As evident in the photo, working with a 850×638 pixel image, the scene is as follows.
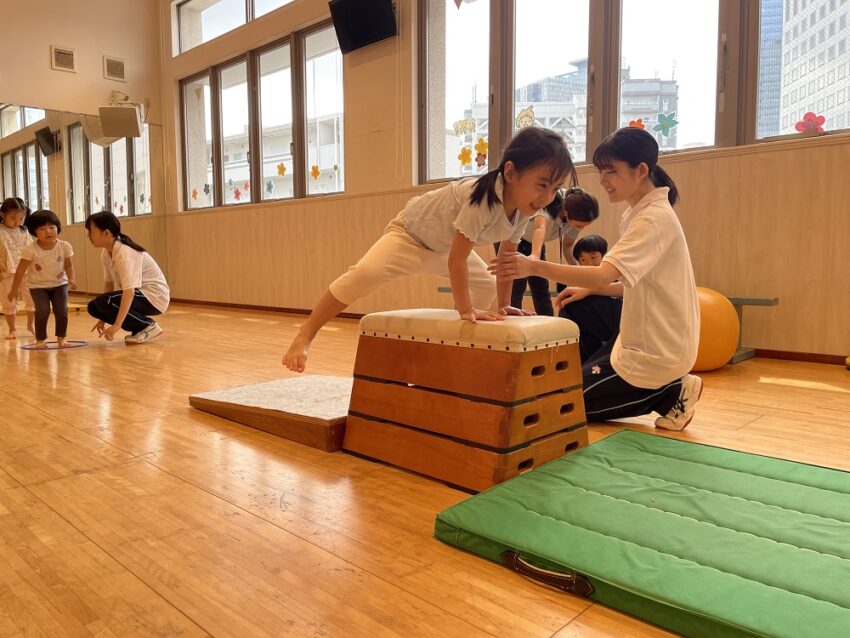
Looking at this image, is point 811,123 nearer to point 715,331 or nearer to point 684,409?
point 715,331

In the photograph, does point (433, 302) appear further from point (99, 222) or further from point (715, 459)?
point (715, 459)

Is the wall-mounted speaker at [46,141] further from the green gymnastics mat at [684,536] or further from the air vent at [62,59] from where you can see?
the green gymnastics mat at [684,536]

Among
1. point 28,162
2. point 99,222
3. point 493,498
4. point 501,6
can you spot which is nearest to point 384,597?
point 493,498

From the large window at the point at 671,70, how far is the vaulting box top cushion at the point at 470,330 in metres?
2.55

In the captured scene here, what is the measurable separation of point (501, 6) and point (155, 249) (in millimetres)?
5330

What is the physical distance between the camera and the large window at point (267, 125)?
582cm

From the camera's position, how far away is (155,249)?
780 cm

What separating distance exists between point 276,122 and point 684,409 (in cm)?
543

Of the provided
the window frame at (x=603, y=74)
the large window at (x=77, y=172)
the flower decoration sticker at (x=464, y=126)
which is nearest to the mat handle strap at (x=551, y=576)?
the window frame at (x=603, y=74)

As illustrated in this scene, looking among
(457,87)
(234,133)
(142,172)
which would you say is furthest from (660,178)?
(142,172)

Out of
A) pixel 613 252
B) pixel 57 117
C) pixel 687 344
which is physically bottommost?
pixel 687 344

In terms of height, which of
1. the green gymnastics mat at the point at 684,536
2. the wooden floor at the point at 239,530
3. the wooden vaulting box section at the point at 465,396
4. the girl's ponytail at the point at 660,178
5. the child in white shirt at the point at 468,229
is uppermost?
the girl's ponytail at the point at 660,178

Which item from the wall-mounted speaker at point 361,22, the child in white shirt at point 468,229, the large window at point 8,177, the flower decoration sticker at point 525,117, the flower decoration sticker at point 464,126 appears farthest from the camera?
the large window at point 8,177

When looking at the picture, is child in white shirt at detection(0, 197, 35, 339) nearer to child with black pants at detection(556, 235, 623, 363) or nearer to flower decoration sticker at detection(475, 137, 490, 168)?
flower decoration sticker at detection(475, 137, 490, 168)
